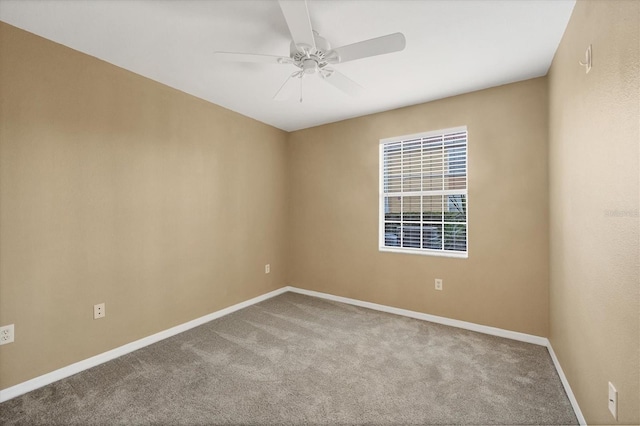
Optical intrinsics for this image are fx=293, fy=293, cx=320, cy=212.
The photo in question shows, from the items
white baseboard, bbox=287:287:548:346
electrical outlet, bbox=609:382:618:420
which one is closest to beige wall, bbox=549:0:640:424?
electrical outlet, bbox=609:382:618:420

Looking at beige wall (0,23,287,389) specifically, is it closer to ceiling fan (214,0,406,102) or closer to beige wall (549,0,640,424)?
ceiling fan (214,0,406,102)

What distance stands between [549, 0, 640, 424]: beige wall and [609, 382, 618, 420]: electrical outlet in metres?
0.04

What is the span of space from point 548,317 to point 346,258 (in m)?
2.21

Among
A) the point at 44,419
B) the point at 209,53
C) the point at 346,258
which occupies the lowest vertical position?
the point at 44,419

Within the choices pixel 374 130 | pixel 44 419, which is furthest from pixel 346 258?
pixel 44 419

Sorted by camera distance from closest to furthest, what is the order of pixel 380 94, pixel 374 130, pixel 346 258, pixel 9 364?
pixel 9 364 < pixel 380 94 < pixel 374 130 < pixel 346 258

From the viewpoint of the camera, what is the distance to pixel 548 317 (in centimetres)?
270

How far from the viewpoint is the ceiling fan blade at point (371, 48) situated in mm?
1676

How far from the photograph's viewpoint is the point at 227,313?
3566 mm

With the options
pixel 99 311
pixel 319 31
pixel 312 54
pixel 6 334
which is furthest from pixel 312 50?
pixel 6 334

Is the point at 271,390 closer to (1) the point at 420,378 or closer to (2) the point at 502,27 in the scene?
(1) the point at 420,378

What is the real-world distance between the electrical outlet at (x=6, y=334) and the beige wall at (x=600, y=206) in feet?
11.0

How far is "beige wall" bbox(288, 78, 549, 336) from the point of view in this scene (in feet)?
9.07

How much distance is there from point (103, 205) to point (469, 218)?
3.47 m
